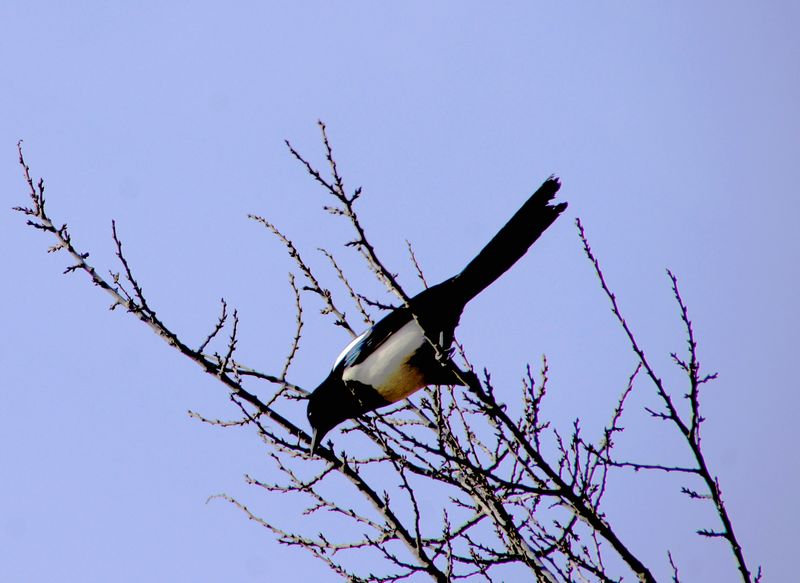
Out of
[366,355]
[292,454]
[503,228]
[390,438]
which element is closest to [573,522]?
[390,438]

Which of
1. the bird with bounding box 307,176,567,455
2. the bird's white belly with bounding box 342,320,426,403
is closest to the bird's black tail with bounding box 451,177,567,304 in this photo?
the bird with bounding box 307,176,567,455

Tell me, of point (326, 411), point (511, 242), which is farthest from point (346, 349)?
point (511, 242)

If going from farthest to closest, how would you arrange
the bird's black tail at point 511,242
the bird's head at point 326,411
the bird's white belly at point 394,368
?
the bird's head at point 326,411
the bird's white belly at point 394,368
the bird's black tail at point 511,242

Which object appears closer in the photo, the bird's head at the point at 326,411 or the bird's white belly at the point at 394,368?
the bird's white belly at the point at 394,368

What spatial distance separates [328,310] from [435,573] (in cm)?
162

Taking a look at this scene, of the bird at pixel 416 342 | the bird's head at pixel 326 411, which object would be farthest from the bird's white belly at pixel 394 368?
the bird's head at pixel 326 411

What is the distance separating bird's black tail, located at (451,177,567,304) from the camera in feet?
13.2

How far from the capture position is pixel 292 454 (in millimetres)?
3707

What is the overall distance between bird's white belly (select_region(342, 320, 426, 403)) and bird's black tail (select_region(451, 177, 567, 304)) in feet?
1.73

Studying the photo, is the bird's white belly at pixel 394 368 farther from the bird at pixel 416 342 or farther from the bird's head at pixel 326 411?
the bird's head at pixel 326 411

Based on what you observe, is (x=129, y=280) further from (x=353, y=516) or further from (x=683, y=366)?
(x=683, y=366)

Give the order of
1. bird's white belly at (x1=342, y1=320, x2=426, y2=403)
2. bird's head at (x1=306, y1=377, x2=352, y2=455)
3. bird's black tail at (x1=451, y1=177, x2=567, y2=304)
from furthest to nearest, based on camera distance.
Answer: bird's head at (x1=306, y1=377, x2=352, y2=455)
bird's white belly at (x1=342, y1=320, x2=426, y2=403)
bird's black tail at (x1=451, y1=177, x2=567, y2=304)

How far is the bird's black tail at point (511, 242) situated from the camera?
13.2 feet

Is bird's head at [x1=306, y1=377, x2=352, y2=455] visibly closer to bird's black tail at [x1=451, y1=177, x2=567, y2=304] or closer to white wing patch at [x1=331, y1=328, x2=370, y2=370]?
white wing patch at [x1=331, y1=328, x2=370, y2=370]
